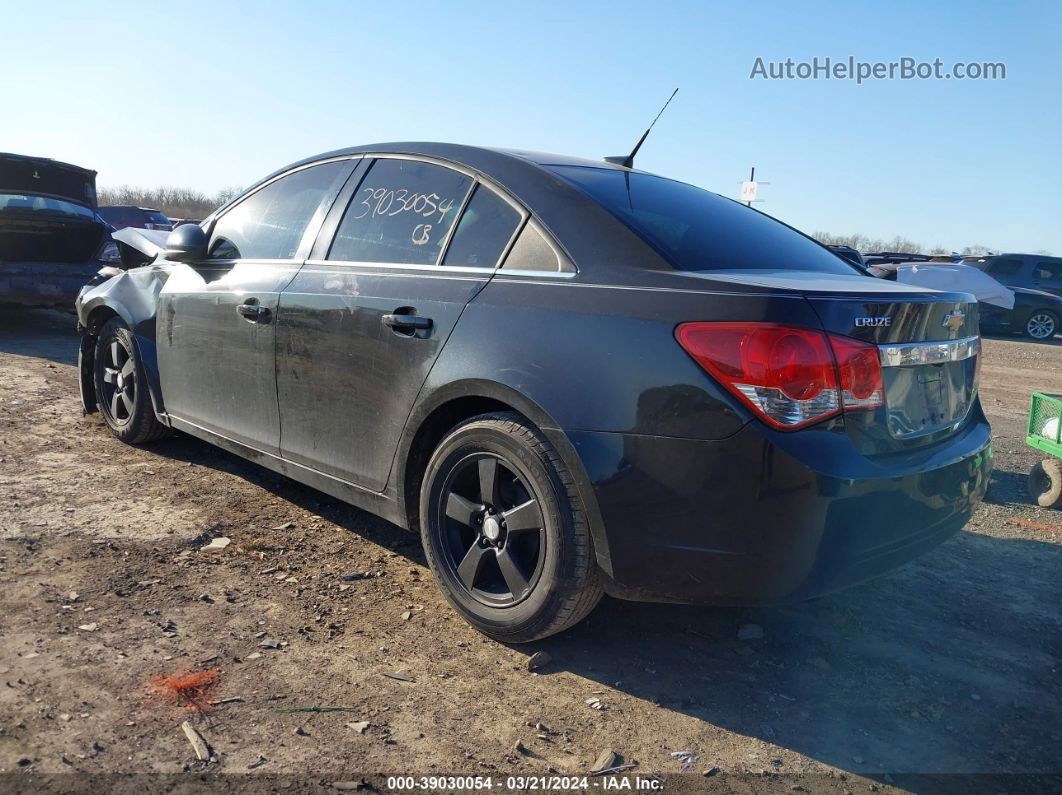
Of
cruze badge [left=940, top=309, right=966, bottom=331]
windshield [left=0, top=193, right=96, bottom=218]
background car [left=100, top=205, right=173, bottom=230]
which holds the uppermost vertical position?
background car [left=100, top=205, right=173, bottom=230]

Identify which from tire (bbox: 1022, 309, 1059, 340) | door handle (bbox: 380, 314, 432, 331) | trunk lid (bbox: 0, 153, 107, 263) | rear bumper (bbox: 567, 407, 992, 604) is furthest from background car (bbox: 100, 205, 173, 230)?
rear bumper (bbox: 567, 407, 992, 604)

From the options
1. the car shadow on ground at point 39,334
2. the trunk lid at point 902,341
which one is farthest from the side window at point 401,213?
the car shadow on ground at point 39,334

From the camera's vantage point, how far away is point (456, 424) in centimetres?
302

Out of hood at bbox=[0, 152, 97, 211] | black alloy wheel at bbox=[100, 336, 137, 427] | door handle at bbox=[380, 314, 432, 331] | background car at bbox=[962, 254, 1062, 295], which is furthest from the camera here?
background car at bbox=[962, 254, 1062, 295]

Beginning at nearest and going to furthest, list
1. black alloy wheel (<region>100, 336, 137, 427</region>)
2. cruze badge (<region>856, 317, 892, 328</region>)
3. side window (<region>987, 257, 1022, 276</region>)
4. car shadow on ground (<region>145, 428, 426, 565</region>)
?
cruze badge (<region>856, 317, 892, 328</region>)
car shadow on ground (<region>145, 428, 426, 565</region>)
black alloy wheel (<region>100, 336, 137, 427</region>)
side window (<region>987, 257, 1022, 276</region>)

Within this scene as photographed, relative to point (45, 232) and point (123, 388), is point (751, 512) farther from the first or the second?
point (45, 232)

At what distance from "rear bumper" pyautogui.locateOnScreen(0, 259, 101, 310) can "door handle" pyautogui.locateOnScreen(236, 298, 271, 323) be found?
6.50 meters

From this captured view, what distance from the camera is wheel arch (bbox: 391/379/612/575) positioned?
2566mm

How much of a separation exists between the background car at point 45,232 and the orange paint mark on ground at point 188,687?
795 cm

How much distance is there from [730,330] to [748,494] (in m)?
0.45

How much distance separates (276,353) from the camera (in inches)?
144

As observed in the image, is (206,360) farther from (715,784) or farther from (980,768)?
(980,768)

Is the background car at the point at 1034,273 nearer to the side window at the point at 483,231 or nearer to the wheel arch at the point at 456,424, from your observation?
the side window at the point at 483,231

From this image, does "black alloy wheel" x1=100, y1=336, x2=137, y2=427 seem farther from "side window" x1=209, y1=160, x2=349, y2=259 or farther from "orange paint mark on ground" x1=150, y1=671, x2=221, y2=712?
"orange paint mark on ground" x1=150, y1=671, x2=221, y2=712
